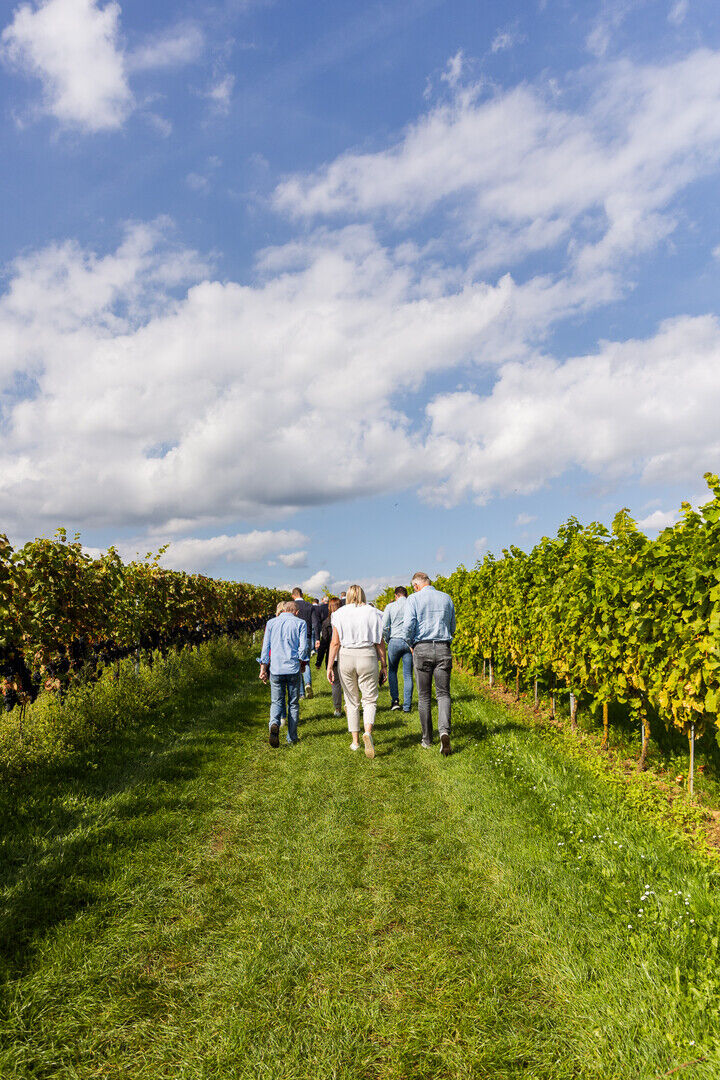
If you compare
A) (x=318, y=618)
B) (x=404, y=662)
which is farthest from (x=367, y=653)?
(x=318, y=618)

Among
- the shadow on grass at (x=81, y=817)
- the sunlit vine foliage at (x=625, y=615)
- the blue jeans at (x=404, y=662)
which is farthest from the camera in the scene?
the blue jeans at (x=404, y=662)

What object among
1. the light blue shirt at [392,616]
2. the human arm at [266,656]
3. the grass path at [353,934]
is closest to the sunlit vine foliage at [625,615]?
the grass path at [353,934]

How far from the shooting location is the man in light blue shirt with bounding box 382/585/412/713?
9.18m

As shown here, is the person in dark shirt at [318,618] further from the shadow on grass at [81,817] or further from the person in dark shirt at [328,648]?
the shadow on grass at [81,817]

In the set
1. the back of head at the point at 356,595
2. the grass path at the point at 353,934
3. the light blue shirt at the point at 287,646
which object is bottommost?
the grass path at the point at 353,934

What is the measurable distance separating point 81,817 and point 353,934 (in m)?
2.94

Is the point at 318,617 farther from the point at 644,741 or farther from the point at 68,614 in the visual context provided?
the point at 644,741

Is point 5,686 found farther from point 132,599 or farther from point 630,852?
point 630,852

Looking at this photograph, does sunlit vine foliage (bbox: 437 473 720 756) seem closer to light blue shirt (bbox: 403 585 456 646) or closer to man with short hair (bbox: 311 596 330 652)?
light blue shirt (bbox: 403 585 456 646)

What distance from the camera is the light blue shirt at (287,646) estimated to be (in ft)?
26.4

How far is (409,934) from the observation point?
3.46m

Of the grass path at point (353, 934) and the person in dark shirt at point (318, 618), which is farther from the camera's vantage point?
the person in dark shirt at point (318, 618)

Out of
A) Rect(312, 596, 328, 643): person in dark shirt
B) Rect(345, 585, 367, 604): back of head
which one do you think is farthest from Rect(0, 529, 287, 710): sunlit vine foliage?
Rect(345, 585, 367, 604): back of head

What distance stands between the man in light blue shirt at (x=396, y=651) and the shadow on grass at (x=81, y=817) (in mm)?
2937
